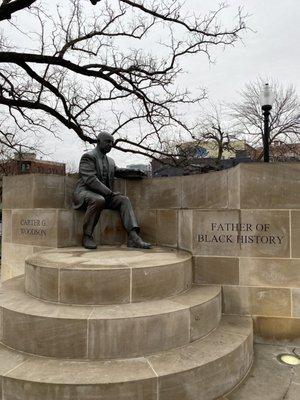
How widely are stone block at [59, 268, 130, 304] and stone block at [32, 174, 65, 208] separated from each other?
3.23 m

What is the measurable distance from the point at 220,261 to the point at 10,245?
4.93m

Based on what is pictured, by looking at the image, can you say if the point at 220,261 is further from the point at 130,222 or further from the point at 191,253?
the point at 130,222

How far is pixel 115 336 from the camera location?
3.66 metres

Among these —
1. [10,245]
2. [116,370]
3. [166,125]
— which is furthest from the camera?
[166,125]

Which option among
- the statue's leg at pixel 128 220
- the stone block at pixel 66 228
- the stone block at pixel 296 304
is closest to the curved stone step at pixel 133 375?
the stone block at pixel 296 304

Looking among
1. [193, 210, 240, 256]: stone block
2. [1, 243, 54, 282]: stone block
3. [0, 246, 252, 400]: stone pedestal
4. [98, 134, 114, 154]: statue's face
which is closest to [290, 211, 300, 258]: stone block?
[193, 210, 240, 256]: stone block

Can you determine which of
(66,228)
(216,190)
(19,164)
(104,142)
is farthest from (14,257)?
(19,164)

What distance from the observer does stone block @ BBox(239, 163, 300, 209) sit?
17.2 ft

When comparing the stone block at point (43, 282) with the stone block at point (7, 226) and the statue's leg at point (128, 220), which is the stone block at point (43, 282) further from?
the stone block at point (7, 226)

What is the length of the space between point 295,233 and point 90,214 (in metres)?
3.72

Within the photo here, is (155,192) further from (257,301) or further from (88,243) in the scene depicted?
(257,301)

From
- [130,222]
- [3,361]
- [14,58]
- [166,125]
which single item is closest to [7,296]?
[3,361]

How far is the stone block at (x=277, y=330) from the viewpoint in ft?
16.9

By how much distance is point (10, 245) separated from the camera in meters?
7.56
